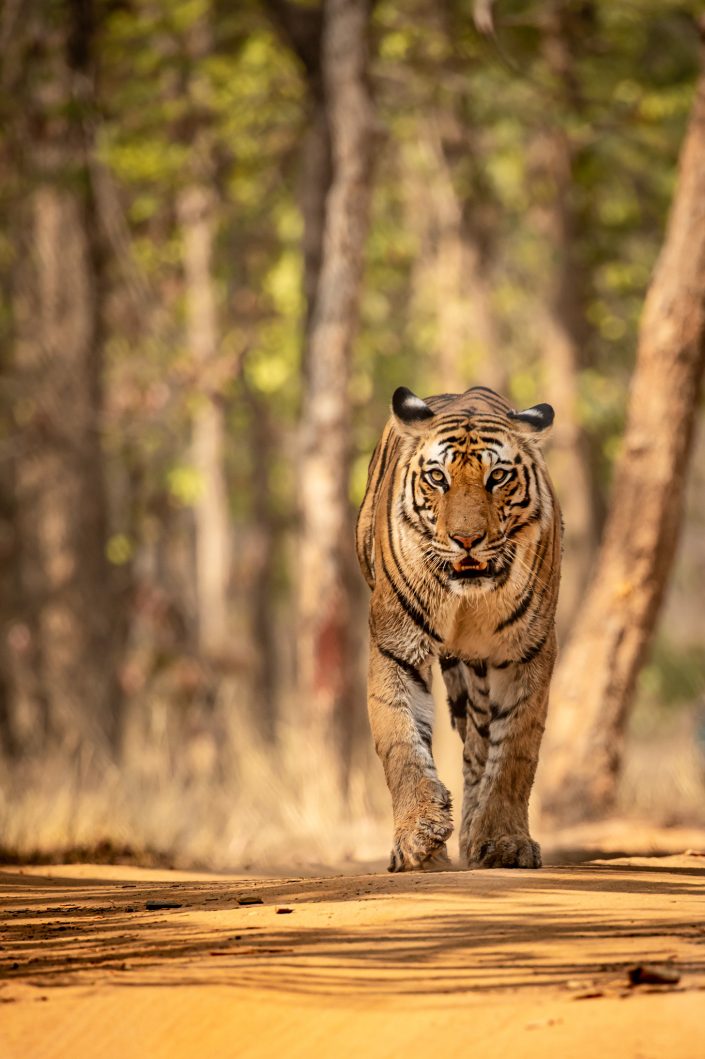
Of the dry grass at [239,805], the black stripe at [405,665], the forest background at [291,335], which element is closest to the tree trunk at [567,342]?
the forest background at [291,335]

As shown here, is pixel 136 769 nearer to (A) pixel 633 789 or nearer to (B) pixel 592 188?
(A) pixel 633 789

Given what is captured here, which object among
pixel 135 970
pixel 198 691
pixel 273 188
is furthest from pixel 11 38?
pixel 135 970

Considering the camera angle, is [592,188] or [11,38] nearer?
[11,38]

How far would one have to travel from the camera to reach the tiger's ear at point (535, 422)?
790cm

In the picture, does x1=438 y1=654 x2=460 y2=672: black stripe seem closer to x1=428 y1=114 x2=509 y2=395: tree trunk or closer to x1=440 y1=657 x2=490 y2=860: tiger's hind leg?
x1=440 y1=657 x2=490 y2=860: tiger's hind leg

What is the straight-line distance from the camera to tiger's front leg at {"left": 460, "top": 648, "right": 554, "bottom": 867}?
7.53 metres

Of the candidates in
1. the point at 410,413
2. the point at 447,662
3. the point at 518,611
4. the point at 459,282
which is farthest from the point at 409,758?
the point at 459,282

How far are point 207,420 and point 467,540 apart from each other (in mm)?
19728

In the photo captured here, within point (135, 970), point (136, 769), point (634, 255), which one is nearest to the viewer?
point (135, 970)

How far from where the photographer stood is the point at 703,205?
43.9ft

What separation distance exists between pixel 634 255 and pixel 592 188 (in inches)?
61.4

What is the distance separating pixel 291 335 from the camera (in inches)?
1079

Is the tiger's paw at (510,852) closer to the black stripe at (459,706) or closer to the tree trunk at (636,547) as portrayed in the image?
the black stripe at (459,706)

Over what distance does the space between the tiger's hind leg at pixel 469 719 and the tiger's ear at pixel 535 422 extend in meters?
1.06
